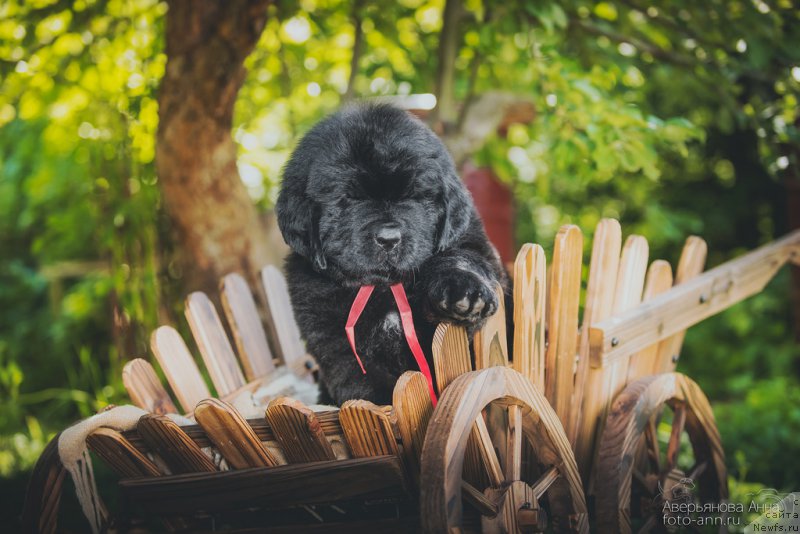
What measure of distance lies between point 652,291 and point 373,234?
1352 mm

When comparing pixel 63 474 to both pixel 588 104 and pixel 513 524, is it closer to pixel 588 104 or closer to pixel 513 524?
pixel 513 524

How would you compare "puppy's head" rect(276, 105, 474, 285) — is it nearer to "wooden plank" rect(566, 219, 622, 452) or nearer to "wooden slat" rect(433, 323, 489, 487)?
"wooden slat" rect(433, 323, 489, 487)

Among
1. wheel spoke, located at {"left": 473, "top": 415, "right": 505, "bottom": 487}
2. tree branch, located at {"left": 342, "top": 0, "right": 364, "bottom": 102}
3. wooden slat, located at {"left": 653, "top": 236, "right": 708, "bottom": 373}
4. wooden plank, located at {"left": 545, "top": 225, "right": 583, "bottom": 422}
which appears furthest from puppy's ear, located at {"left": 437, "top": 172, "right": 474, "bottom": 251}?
tree branch, located at {"left": 342, "top": 0, "right": 364, "bottom": 102}

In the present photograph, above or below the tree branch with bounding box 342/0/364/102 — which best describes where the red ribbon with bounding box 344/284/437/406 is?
below

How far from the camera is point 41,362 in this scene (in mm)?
7629

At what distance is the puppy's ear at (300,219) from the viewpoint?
2402 millimetres

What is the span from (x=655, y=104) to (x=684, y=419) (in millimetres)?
5429

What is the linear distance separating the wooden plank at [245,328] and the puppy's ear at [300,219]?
882 mm

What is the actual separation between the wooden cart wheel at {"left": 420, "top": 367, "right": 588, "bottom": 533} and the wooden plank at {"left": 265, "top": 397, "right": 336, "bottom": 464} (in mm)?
325

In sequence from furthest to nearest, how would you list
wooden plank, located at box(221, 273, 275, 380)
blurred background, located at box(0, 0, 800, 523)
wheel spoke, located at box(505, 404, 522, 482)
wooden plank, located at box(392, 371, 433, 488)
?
blurred background, located at box(0, 0, 800, 523) < wooden plank, located at box(221, 273, 275, 380) < wheel spoke, located at box(505, 404, 522, 482) < wooden plank, located at box(392, 371, 433, 488)

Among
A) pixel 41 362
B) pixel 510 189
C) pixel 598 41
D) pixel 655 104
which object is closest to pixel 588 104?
pixel 598 41

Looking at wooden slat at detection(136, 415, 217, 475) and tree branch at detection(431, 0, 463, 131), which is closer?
wooden slat at detection(136, 415, 217, 475)

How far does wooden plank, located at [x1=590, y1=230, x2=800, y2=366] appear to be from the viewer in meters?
2.46

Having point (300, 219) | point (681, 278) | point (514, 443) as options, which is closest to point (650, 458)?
point (681, 278)
